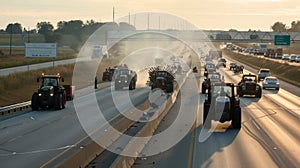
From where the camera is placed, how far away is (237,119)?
2834cm

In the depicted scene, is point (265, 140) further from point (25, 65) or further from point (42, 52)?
point (25, 65)

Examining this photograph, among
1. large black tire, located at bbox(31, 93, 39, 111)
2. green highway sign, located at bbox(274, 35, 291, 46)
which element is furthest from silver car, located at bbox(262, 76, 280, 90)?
green highway sign, located at bbox(274, 35, 291, 46)

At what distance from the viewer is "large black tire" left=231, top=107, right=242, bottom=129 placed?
28116mm

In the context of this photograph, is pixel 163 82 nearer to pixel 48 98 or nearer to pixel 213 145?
pixel 48 98

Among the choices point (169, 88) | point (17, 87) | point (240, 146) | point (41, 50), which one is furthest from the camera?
point (41, 50)

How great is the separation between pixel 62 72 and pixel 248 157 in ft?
186

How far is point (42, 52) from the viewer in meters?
72.8

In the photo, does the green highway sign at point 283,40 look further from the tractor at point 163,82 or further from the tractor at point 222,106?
the tractor at point 222,106

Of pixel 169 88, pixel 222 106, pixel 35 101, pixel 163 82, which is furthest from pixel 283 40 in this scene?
pixel 222 106

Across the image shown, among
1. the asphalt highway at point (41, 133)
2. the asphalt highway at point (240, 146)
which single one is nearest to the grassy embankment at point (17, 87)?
the asphalt highway at point (41, 133)

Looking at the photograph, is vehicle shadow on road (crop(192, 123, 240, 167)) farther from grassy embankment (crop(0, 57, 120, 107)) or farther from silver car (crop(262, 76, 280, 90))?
silver car (crop(262, 76, 280, 90))

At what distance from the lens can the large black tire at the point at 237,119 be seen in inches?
1107

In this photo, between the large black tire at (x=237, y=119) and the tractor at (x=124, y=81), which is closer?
the large black tire at (x=237, y=119)

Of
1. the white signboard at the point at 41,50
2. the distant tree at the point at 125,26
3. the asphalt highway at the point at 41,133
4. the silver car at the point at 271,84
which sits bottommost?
the asphalt highway at the point at 41,133
